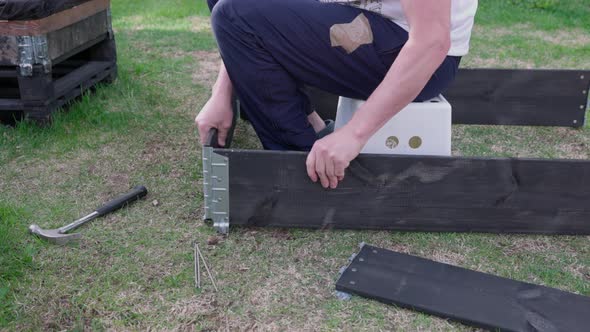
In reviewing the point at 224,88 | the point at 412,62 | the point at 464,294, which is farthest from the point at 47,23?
the point at 464,294

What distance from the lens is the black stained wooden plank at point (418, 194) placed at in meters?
1.88

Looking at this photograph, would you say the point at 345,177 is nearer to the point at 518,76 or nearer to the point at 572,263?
the point at 572,263

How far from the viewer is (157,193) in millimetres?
2260

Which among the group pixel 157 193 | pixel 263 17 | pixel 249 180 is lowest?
pixel 157 193

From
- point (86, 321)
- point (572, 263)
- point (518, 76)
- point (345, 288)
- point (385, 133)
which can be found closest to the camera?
point (86, 321)

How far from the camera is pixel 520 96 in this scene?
2979 mm

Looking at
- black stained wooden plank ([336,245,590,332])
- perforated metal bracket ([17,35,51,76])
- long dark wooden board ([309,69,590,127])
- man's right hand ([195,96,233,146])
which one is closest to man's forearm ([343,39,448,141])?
black stained wooden plank ([336,245,590,332])

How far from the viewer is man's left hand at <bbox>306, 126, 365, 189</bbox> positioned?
177 centimetres

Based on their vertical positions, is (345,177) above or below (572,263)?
above

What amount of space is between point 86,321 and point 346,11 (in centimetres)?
117

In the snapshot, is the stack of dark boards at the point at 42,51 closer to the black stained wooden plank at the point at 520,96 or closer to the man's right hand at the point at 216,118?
the man's right hand at the point at 216,118

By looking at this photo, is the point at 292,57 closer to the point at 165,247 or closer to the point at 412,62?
the point at 412,62

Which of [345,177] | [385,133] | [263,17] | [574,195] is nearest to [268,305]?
[345,177]

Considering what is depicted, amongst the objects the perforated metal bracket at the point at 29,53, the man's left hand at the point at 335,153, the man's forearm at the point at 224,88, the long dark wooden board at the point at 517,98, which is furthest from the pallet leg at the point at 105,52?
the man's left hand at the point at 335,153
